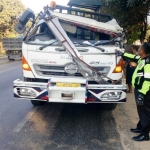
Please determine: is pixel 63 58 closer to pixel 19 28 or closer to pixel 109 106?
pixel 19 28

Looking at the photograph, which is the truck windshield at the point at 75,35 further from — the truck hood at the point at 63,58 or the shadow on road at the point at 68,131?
the shadow on road at the point at 68,131

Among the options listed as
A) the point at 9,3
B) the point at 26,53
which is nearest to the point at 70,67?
the point at 26,53

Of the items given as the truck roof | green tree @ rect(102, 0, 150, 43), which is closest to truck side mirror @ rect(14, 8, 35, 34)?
the truck roof

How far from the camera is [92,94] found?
4.11 metres

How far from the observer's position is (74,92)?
4.05 m

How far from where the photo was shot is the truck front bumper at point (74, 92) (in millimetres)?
4047

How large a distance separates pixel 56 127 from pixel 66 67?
114 centimetres

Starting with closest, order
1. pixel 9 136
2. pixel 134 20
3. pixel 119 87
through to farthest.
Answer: pixel 9 136, pixel 119 87, pixel 134 20

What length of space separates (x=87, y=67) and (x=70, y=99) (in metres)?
0.67

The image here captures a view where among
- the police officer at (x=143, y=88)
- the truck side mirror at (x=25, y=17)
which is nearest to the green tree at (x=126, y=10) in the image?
the truck side mirror at (x=25, y=17)

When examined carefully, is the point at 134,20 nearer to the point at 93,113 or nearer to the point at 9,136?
the point at 93,113

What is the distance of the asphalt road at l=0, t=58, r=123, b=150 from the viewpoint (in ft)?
11.9

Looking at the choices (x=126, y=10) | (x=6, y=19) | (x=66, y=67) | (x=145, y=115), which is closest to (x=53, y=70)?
(x=66, y=67)

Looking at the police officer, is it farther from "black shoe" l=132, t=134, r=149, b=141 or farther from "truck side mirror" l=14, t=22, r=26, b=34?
"truck side mirror" l=14, t=22, r=26, b=34
